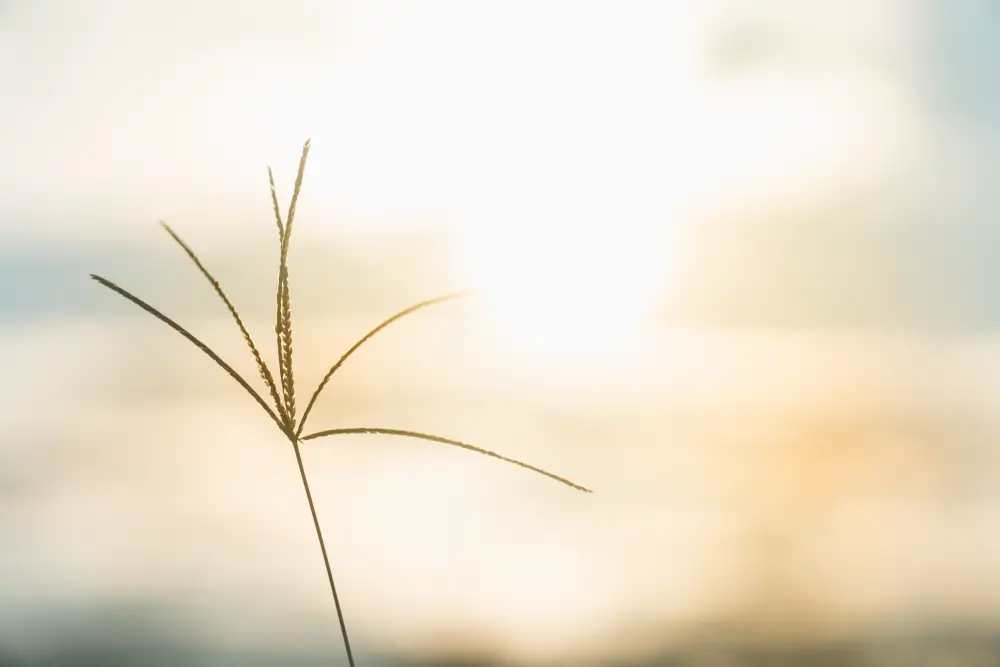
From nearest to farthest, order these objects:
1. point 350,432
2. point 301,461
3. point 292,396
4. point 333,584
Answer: point 333,584 → point 301,461 → point 350,432 → point 292,396

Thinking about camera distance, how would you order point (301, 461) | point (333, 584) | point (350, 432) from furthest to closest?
point (350, 432) < point (301, 461) < point (333, 584)

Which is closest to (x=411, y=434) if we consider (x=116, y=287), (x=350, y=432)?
(x=350, y=432)

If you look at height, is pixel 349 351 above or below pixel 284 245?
below

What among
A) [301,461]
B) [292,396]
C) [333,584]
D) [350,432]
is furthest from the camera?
[292,396]

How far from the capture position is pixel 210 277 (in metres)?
3.13

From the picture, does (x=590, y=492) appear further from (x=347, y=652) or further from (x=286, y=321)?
(x=286, y=321)

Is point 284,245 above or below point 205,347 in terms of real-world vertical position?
above

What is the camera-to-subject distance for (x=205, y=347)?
293 cm

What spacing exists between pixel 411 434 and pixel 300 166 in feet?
3.05

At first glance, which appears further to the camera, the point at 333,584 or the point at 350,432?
the point at 350,432

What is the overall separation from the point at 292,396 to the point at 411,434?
0.63 m

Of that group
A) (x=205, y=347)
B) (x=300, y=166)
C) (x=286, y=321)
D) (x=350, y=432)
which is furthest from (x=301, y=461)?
(x=300, y=166)

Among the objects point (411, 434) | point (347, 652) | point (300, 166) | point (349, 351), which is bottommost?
point (347, 652)

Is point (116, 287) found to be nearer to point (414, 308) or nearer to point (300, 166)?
point (300, 166)
